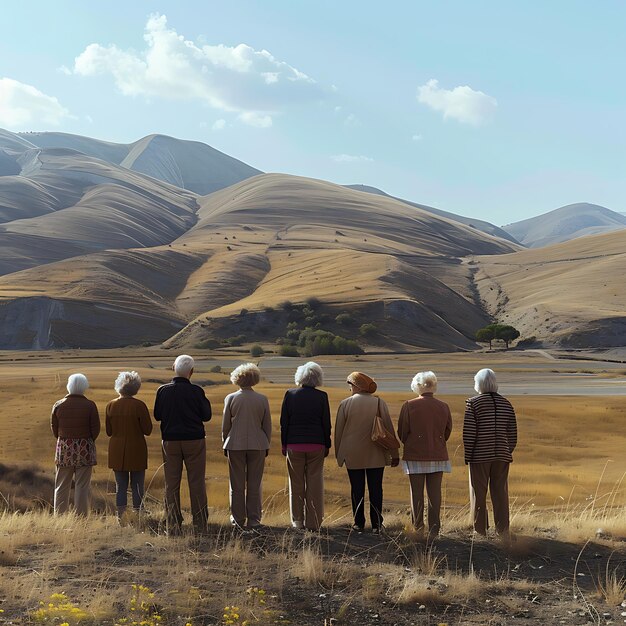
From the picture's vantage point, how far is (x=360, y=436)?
9.61 m

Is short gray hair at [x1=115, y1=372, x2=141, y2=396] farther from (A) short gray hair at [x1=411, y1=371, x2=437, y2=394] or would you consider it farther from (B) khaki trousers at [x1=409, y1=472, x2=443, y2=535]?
(B) khaki trousers at [x1=409, y1=472, x2=443, y2=535]

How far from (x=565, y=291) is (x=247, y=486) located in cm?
12789

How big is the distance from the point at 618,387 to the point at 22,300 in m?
87.2

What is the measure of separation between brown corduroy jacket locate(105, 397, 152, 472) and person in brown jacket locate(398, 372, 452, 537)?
10.9 feet

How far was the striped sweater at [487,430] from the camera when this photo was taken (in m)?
9.38

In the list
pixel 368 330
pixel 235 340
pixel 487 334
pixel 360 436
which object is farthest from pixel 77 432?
pixel 487 334

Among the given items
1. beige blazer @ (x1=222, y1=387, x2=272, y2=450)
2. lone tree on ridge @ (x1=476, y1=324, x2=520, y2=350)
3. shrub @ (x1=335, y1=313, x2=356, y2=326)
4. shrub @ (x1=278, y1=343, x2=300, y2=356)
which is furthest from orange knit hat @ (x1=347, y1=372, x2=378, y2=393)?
shrub @ (x1=335, y1=313, x2=356, y2=326)

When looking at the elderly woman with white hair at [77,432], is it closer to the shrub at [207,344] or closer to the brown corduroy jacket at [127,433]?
the brown corduroy jacket at [127,433]

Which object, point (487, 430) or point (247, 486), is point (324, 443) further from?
point (487, 430)

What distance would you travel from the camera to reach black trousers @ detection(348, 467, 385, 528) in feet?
31.4

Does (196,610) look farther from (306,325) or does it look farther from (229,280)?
(229,280)

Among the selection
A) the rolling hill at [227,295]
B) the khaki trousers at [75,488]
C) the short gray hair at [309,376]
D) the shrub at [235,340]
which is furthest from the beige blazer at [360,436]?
the shrub at [235,340]

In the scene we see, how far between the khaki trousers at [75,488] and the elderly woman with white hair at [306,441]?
9.34 feet

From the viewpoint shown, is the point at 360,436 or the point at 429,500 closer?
the point at 429,500
